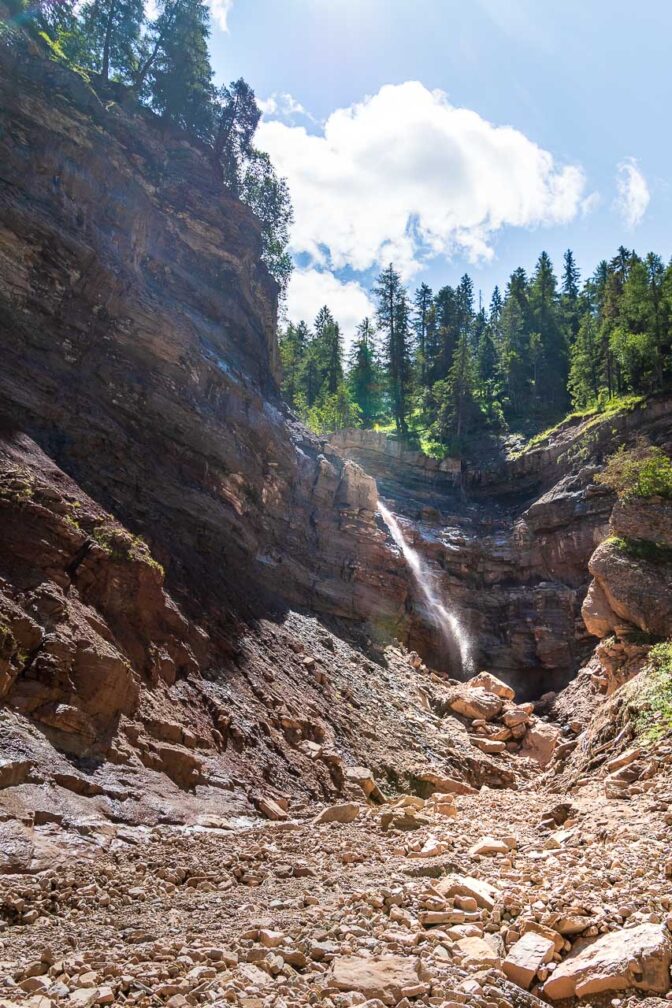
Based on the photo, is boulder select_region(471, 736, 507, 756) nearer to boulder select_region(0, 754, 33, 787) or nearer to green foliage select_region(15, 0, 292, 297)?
boulder select_region(0, 754, 33, 787)

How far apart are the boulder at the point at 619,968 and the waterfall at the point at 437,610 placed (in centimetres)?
2863

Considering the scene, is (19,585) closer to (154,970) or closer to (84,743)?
(84,743)

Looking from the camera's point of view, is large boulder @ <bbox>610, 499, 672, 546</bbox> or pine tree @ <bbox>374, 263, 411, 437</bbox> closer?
large boulder @ <bbox>610, 499, 672, 546</bbox>

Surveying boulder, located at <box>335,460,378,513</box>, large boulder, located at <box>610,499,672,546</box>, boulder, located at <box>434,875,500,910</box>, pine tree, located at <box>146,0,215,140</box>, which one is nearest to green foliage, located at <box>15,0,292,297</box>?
pine tree, located at <box>146,0,215,140</box>

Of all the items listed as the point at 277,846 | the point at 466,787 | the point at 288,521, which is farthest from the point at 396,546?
the point at 277,846

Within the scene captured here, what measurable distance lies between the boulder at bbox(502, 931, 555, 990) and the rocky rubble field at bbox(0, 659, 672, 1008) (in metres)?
0.01

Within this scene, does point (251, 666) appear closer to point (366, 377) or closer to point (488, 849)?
point (488, 849)

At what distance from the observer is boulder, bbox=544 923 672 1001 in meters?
4.75

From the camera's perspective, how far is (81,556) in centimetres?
1362

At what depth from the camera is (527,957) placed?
17.3 feet

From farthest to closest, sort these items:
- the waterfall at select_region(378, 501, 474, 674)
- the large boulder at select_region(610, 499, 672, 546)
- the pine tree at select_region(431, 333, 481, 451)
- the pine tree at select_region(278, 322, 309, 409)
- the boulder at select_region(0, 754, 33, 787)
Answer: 1. the pine tree at select_region(278, 322, 309, 409)
2. the pine tree at select_region(431, 333, 481, 451)
3. the waterfall at select_region(378, 501, 474, 674)
4. the large boulder at select_region(610, 499, 672, 546)
5. the boulder at select_region(0, 754, 33, 787)

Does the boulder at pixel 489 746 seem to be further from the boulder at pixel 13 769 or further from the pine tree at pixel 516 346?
the pine tree at pixel 516 346

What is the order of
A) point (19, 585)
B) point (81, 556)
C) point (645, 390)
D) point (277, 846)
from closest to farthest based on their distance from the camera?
point (277, 846) < point (19, 585) < point (81, 556) < point (645, 390)

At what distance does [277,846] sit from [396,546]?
82.9 ft
